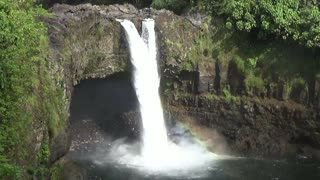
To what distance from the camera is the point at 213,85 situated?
26.9 m

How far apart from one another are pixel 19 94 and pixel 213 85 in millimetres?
12920

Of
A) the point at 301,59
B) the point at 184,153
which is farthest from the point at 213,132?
the point at 301,59

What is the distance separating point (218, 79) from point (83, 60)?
285 inches

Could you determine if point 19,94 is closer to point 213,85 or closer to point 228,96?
point 213,85

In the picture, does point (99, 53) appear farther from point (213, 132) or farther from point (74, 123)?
point (213, 132)

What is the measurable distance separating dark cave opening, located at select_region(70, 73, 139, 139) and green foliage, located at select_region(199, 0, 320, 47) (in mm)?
6500

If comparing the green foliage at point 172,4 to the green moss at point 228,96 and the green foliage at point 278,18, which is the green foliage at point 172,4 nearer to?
the green foliage at point 278,18

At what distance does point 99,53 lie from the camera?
81.6ft

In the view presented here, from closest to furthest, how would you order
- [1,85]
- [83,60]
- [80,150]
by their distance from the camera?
1. [1,85]
2. [83,60]
3. [80,150]

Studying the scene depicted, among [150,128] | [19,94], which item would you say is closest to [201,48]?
[150,128]

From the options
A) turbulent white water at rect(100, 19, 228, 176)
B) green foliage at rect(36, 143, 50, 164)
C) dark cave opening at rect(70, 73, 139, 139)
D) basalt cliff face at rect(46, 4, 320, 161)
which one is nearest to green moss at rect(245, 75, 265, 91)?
basalt cliff face at rect(46, 4, 320, 161)

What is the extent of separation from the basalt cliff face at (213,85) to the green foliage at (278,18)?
3.78 ft

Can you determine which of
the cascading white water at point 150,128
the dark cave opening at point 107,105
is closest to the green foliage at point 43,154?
the cascading white water at point 150,128

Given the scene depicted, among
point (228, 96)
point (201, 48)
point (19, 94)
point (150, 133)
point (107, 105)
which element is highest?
point (201, 48)
